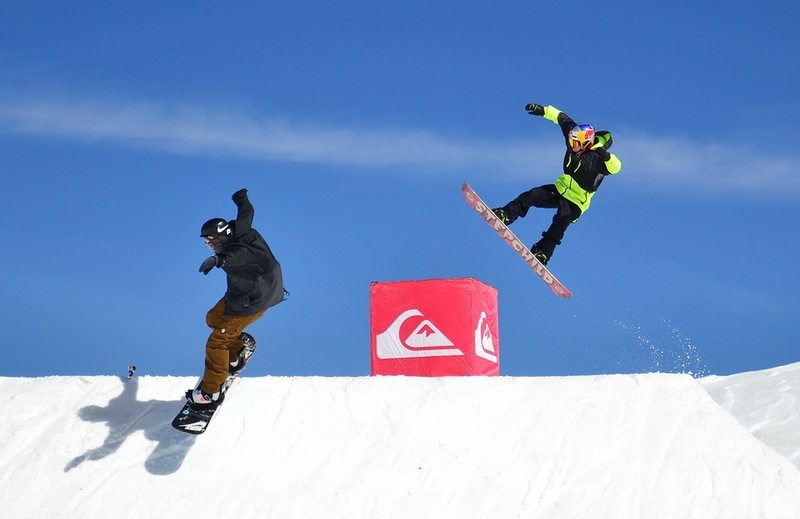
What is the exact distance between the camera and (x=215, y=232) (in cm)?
898

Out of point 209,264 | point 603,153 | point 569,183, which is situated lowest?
point 209,264

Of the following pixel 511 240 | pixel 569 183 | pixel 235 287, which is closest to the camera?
pixel 235 287

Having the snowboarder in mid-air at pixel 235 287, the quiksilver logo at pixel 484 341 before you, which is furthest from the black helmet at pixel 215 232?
the quiksilver logo at pixel 484 341

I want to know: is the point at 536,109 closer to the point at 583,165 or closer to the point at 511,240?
the point at 583,165

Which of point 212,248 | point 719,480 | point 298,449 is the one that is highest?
point 212,248

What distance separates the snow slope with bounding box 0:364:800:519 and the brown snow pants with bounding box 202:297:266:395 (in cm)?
83

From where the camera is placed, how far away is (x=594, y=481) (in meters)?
8.66

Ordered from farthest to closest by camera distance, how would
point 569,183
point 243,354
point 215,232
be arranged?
point 569,183 < point 243,354 < point 215,232

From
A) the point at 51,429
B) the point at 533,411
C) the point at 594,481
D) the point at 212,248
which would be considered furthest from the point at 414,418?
the point at 51,429

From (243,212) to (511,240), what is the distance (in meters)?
4.48

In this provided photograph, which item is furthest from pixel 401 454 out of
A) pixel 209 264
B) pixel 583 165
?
pixel 583 165

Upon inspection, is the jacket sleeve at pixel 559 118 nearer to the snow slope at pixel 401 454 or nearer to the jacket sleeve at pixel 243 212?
the snow slope at pixel 401 454

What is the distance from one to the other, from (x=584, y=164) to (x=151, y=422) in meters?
6.21

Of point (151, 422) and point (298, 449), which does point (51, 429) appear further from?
point (298, 449)
